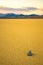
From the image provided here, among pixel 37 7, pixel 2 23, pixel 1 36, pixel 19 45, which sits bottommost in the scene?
pixel 19 45

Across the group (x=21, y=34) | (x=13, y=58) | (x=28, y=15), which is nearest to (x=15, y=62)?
(x=13, y=58)

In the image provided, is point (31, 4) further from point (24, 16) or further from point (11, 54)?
point (11, 54)

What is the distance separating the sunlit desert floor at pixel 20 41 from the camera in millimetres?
1799

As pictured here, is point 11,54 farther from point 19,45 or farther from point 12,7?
point 12,7

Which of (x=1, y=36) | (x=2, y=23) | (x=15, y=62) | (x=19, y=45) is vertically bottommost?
(x=15, y=62)

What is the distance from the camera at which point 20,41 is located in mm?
1828

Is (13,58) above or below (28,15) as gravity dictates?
below

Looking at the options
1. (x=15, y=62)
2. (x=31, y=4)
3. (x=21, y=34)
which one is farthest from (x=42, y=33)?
(x=15, y=62)

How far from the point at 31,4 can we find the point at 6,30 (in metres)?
0.49

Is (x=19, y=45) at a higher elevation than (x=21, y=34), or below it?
below

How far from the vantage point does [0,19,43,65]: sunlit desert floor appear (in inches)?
70.8

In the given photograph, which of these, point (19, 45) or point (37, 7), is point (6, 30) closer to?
point (19, 45)

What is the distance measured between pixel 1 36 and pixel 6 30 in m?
0.11

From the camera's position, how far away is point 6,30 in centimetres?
184
